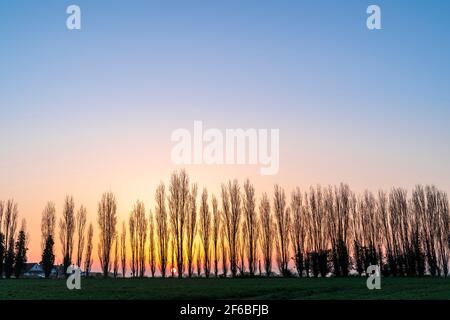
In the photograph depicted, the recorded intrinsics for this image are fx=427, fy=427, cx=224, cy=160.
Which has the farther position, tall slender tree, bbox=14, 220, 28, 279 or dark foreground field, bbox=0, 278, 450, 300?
tall slender tree, bbox=14, 220, 28, 279

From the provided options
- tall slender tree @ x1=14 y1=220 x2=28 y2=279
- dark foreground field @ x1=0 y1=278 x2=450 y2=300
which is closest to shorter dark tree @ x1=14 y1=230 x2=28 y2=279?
tall slender tree @ x1=14 y1=220 x2=28 y2=279

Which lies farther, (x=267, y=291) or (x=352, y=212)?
(x=352, y=212)

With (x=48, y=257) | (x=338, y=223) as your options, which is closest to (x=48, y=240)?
(x=48, y=257)

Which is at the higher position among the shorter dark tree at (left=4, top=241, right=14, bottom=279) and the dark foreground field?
the shorter dark tree at (left=4, top=241, right=14, bottom=279)

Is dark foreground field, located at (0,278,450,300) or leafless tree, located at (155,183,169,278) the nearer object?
dark foreground field, located at (0,278,450,300)

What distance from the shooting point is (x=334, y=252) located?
6106 centimetres

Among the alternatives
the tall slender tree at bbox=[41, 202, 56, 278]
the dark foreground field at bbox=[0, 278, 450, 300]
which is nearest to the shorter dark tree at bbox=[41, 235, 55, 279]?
the tall slender tree at bbox=[41, 202, 56, 278]

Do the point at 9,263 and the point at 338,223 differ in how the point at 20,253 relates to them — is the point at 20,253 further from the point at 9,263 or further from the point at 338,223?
the point at 338,223

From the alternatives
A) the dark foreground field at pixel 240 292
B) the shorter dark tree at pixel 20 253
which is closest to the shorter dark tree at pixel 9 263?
the shorter dark tree at pixel 20 253

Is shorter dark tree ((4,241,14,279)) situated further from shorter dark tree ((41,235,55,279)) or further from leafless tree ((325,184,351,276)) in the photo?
leafless tree ((325,184,351,276))

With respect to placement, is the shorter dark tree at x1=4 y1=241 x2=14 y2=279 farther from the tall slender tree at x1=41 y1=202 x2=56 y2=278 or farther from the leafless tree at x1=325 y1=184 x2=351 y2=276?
the leafless tree at x1=325 y1=184 x2=351 y2=276
